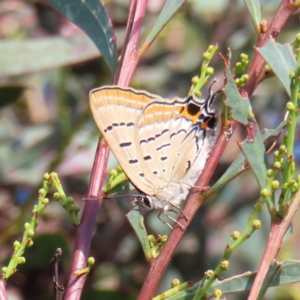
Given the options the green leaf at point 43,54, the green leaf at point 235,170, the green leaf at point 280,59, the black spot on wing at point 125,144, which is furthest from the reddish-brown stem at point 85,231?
the green leaf at point 43,54

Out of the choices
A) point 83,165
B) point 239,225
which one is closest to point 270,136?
point 83,165

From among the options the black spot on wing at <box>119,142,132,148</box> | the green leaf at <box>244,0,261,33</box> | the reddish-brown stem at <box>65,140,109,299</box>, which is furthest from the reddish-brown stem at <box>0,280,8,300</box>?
the green leaf at <box>244,0,261,33</box>

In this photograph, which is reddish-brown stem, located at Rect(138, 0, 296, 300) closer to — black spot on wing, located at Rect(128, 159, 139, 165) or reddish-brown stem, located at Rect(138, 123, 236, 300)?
reddish-brown stem, located at Rect(138, 123, 236, 300)

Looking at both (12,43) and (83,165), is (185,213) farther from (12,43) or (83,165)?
(83,165)

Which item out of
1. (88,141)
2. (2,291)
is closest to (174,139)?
(2,291)

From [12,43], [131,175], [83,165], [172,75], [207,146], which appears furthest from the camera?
[172,75]

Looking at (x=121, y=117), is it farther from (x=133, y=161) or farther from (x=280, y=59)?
(x=280, y=59)

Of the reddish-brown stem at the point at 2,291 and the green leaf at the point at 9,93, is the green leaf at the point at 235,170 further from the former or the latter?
the green leaf at the point at 9,93
